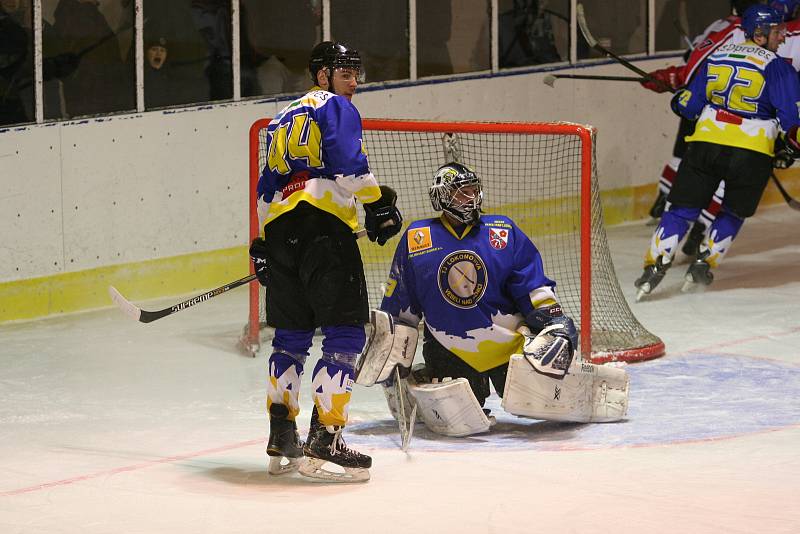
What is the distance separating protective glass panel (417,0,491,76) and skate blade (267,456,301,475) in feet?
15.2

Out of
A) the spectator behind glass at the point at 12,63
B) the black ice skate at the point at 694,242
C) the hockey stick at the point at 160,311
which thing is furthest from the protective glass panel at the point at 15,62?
the black ice skate at the point at 694,242

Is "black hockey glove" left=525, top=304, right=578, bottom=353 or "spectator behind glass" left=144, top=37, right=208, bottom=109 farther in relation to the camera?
"spectator behind glass" left=144, top=37, right=208, bottom=109

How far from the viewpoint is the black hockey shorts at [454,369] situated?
5641 millimetres

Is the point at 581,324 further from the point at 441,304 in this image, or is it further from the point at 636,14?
the point at 636,14

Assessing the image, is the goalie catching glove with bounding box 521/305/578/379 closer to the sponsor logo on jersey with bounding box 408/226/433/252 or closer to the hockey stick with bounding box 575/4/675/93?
the sponsor logo on jersey with bounding box 408/226/433/252

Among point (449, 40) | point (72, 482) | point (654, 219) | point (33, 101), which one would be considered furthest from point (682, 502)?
point (654, 219)

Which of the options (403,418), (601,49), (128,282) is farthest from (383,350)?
(601,49)

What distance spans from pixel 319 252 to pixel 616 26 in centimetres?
599

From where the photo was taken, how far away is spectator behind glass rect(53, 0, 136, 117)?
7.64 m

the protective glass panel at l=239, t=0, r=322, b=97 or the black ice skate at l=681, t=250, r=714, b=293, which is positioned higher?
the protective glass panel at l=239, t=0, r=322, b=97

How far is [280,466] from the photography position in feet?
16.6

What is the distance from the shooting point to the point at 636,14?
1062 centimetres

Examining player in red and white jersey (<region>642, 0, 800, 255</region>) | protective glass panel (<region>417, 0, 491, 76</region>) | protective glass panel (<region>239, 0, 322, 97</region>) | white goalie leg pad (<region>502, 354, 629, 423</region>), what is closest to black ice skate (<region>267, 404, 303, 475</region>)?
white goalie leg pad (<region>502, 354, 629, 423</region>)

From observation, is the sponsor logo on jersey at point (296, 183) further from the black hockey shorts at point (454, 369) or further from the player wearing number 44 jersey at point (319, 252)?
the black hockey shorts at point (454, 369)
